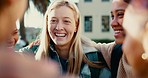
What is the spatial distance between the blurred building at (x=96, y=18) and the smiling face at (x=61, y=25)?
2886 cm

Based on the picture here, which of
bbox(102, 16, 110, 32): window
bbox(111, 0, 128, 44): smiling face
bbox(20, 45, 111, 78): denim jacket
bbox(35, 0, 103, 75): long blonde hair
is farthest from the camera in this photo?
bbox(102, 16, 110, 32): window

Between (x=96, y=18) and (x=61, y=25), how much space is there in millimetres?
30281

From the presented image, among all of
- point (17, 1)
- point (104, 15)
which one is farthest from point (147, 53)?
point (104, 15)

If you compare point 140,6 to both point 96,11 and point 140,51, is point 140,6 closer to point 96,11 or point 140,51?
point 140,51

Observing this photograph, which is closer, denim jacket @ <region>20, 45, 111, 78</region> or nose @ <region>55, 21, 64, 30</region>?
denim jacket @ <region>20, 45, 111, 78</region>

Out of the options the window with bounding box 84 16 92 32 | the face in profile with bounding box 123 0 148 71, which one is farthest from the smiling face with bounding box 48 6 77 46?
the window with bounding box 84 16 92 32

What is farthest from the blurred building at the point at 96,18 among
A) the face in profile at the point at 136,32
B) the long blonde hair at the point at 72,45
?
the face in profile at the point at 136,32

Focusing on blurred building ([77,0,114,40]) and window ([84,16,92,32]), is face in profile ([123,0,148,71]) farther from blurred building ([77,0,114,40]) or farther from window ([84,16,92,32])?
window ([84,16,92,32])

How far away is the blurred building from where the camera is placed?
31766 mm

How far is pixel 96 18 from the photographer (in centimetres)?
3266

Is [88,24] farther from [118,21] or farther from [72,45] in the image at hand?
[118,21]

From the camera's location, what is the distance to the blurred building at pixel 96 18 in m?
31.8

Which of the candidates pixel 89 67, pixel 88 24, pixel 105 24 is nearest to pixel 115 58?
pixel 89 67

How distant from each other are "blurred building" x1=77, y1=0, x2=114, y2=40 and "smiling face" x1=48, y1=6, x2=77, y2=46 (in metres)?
28.9
